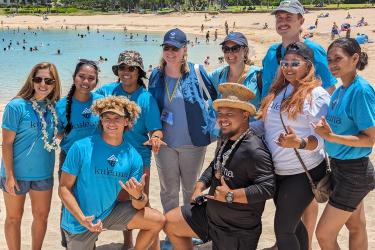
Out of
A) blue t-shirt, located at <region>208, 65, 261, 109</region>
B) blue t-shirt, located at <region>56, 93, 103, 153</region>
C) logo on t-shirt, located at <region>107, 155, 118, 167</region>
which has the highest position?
blue t-shirt, located at <region>208, 65, 261, 109</region>

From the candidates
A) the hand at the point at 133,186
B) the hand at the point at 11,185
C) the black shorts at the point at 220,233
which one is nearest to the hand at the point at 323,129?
the black shorts at the point at 220,233

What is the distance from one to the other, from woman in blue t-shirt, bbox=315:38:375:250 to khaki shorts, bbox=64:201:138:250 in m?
1.87

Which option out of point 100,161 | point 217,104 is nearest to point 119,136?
point 100,161

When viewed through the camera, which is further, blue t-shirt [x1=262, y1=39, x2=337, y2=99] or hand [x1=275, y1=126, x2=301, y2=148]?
blue t-shirt [x1=262, y1=39, x2=337, y2=99]

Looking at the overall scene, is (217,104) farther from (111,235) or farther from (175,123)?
(111,235)

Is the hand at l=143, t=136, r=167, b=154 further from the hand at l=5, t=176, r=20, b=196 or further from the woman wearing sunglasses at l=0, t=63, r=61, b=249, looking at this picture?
the hand at l=5, t=176, r=20, b=196

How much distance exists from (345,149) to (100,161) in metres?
2.28

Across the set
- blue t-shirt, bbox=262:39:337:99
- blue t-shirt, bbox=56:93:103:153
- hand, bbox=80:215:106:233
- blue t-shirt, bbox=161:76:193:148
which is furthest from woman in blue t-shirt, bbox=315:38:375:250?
blue t-shirt, bbox=56:93:103:153

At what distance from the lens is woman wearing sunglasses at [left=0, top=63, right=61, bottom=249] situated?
448 cm

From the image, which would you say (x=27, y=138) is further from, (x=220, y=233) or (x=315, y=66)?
(x=315, y=66)

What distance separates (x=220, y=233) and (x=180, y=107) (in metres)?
1.81

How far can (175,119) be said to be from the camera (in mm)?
5367

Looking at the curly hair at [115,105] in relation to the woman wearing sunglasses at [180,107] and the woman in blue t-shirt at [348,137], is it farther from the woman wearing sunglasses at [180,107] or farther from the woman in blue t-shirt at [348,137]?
the woman in blue t-shirt at [348,137]

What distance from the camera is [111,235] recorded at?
6031 millimetres
